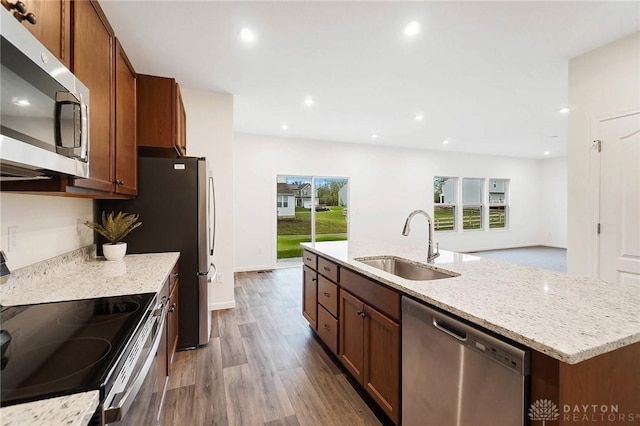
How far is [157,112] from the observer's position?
8.19ft

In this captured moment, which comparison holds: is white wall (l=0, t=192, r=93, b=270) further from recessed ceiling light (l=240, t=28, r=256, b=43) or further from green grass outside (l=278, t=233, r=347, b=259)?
green grass outside (l=278, t=233, r=347, b=259)

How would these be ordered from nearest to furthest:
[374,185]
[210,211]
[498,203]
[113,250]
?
[113,250] → [210,211] → [374,185] → [498,203]

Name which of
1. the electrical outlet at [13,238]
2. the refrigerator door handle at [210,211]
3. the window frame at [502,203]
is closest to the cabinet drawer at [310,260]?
the refrigerator door handle at [210,211]

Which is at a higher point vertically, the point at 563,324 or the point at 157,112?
the point at 157,112

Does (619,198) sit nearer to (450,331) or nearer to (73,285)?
(450,331)

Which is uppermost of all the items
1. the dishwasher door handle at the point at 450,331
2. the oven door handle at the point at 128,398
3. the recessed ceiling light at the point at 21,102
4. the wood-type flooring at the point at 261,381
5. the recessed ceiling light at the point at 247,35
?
the recessed ceiling light at the point at 247,35

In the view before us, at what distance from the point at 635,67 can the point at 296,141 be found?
16.3 feet

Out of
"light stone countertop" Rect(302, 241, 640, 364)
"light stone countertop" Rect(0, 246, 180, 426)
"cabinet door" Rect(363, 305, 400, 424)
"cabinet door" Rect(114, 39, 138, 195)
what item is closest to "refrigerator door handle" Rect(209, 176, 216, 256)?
"light stone countertop" Rect(0, 246, 180, 426)

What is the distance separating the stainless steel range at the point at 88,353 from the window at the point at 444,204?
762 centimetres

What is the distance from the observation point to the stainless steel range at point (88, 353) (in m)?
0.71

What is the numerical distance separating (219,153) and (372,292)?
276cm

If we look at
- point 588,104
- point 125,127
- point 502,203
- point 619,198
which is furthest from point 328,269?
point 502,203

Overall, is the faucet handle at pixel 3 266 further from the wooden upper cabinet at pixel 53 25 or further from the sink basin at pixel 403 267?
the sink basin at pixel 403 267

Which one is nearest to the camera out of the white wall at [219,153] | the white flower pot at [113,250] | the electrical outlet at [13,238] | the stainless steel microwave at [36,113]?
the stainless steel microwave at [36,113]
